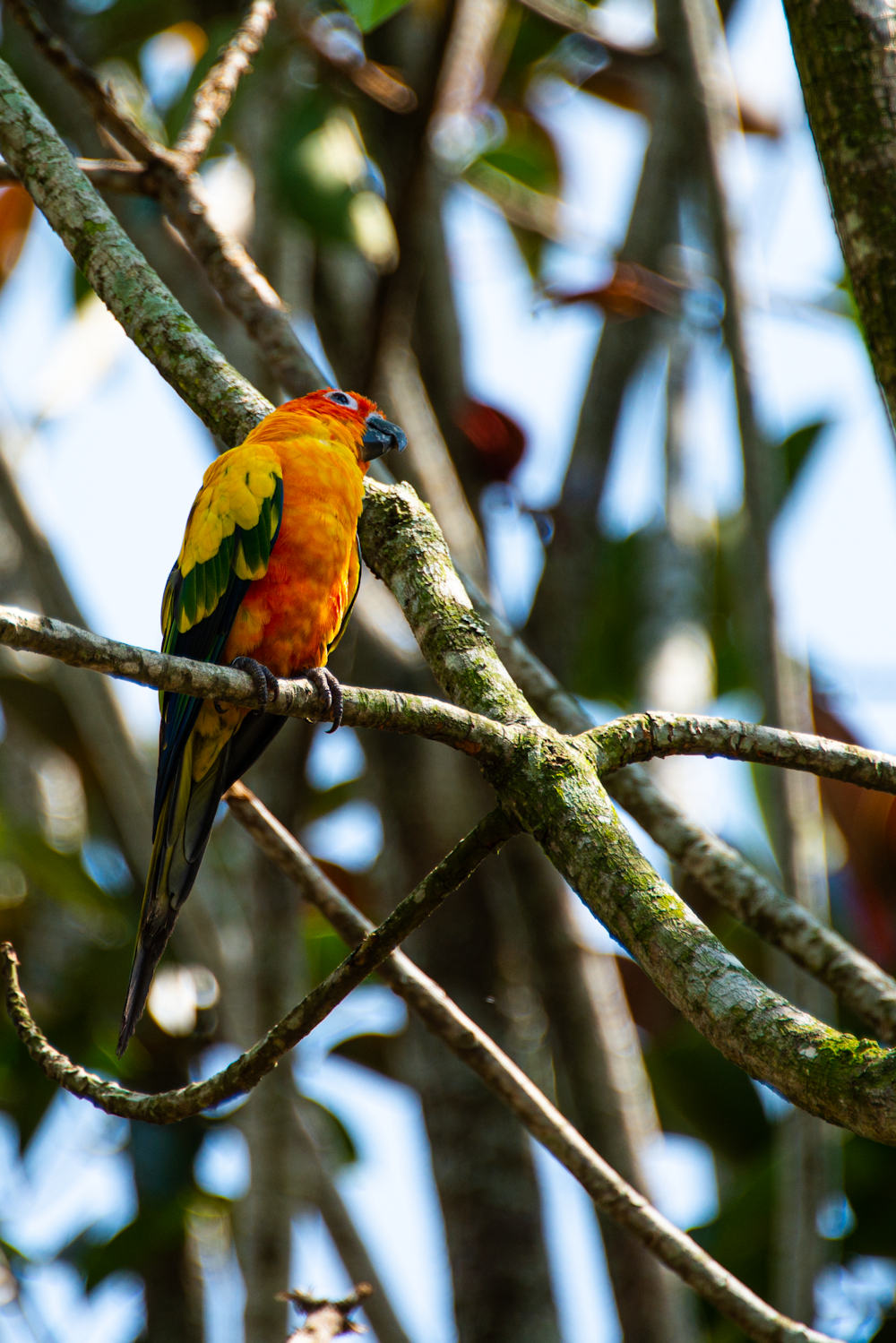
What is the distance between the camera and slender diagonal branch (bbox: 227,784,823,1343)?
2551 mm

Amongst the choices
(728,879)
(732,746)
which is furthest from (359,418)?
(732,746)

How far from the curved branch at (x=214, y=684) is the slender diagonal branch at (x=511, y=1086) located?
2.47 feet

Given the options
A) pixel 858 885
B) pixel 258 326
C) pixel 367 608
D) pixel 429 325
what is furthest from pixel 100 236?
pixel 858 885

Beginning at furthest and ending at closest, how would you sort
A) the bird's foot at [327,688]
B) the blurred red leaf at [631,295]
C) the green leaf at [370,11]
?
the blurred red leaf at [631,295]
the green leaf at [370,11]
the bird's foot at [327,688]

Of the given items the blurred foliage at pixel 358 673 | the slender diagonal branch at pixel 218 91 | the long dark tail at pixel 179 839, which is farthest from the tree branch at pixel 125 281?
the blurred foliage at pixel 358 673

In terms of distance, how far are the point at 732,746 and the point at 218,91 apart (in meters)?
2.66

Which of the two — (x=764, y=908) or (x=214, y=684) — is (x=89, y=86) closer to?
(x=214, y=684)

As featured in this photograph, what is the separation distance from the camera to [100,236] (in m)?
2.62

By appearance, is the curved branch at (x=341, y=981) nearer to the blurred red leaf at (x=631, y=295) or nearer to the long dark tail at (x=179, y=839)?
the long dark tail at (x=179, y=839)

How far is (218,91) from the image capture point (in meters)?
3.42

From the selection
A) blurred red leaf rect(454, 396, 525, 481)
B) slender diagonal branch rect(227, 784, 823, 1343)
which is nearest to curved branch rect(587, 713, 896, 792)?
slender diagonal branch rect(227, 784, 823, 1343)

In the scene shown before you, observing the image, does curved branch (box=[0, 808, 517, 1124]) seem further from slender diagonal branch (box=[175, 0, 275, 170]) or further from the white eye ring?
slender diagonal branch (box=[175, 0, 275, 170])

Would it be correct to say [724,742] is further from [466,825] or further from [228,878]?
[228,878]

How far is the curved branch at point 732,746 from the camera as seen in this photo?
2004 millimetres
